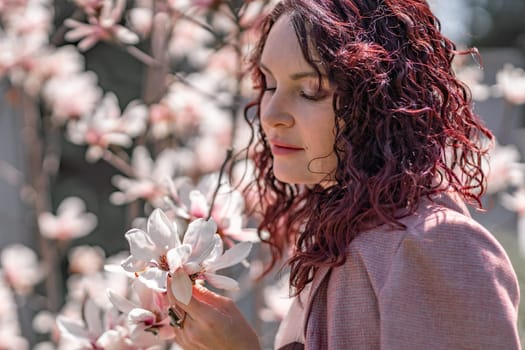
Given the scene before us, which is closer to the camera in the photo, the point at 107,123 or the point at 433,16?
the point at 433,16

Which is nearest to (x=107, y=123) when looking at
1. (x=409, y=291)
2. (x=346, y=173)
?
(x=346, y=173)

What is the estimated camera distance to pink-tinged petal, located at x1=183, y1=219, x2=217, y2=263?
0.89m

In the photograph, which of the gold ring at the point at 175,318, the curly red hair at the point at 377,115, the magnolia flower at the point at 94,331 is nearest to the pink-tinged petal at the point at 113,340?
the magnolia flower at the point at 94,331

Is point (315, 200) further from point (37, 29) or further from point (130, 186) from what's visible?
point (37, 29)

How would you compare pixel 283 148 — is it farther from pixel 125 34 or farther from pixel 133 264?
pixel 125 34

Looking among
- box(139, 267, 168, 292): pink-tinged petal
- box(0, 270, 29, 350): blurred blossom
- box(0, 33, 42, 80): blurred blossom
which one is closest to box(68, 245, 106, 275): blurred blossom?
box(0, 270, 29, 350): blurred blossom

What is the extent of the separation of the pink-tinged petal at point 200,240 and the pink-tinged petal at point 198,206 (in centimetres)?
17

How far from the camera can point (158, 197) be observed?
4.74ft

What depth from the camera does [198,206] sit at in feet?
3.50

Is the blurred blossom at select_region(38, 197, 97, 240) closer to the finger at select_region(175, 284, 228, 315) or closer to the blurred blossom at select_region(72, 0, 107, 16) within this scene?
the blurred blossom at select_region(72, 0, 107, 16)

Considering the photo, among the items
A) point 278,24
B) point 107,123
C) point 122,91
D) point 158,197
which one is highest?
point 278,24

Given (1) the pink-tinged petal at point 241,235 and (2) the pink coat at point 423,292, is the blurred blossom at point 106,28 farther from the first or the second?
(2) the pink coat at point 423,292

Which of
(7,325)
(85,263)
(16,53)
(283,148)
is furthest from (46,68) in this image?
(283,148)

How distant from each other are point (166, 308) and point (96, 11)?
0.58 metres
